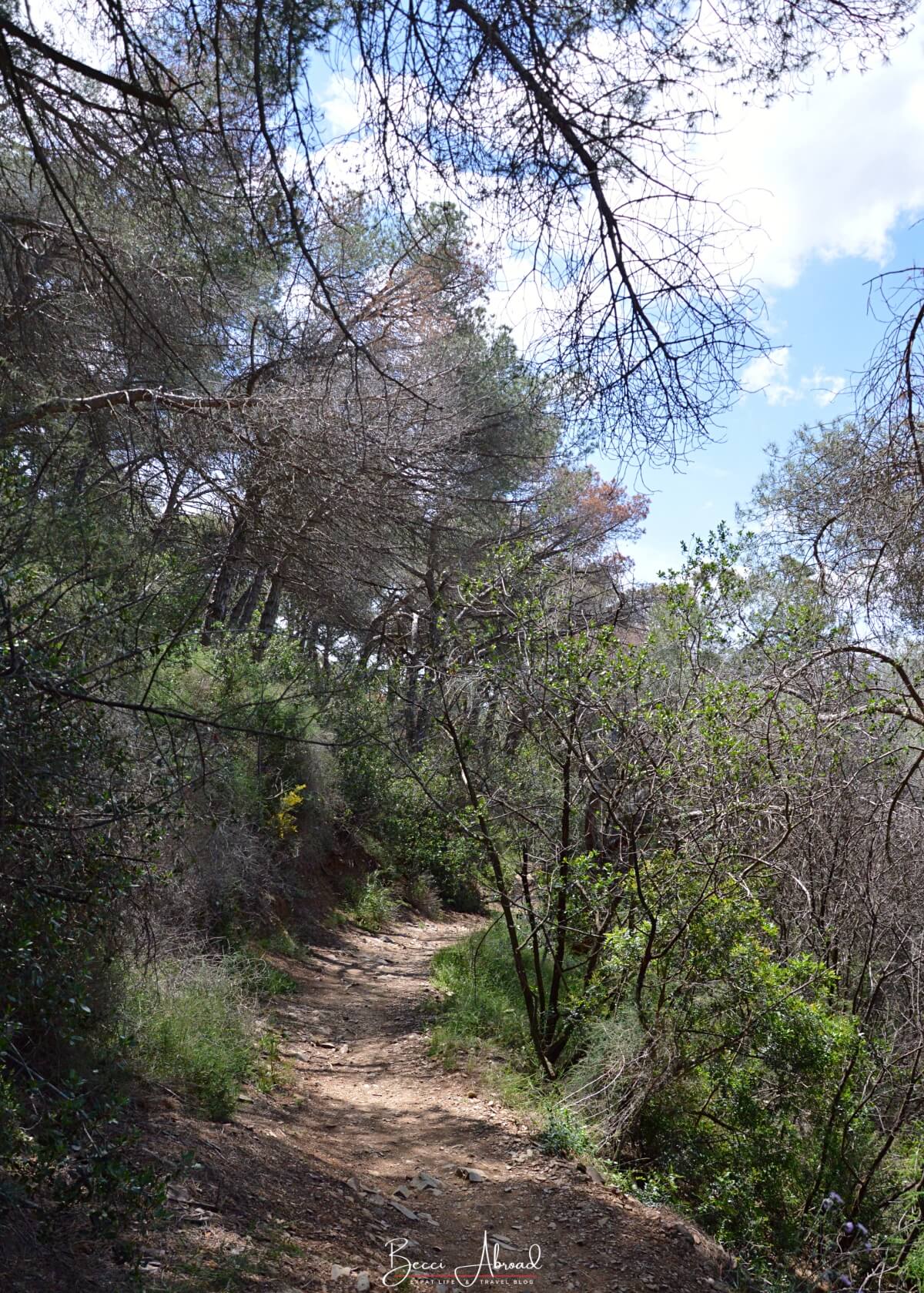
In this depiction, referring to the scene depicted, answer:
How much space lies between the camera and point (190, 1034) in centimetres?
621

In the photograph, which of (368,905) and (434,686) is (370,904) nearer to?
(368,905)

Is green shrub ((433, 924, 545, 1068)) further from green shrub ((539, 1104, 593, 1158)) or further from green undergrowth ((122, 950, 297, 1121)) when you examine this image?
green undergrowth ((122, 950, 297, 1121))

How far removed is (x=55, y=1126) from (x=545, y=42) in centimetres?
441

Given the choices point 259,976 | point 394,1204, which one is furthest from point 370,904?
point 394,1204

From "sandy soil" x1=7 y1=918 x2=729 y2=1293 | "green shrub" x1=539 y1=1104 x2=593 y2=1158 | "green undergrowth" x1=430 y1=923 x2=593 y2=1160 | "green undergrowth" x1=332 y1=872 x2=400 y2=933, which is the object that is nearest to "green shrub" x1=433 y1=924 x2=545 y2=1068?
"green undergrowth" x1=430 y1=923 x2=593 y2=1160

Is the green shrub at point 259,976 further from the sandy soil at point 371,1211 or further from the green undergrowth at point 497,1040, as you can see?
the green undergrowth at point 497,1040

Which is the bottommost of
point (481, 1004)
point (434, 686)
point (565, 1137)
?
point (565, 1137)

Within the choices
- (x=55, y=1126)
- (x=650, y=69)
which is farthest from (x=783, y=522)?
(x=55, y=1126)

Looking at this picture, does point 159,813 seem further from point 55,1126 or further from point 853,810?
point 853,810

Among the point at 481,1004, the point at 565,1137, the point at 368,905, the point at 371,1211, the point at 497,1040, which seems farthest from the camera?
the point at 368,905

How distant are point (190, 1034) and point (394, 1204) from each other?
5.43 feet

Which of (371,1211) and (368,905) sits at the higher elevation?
(368,905)

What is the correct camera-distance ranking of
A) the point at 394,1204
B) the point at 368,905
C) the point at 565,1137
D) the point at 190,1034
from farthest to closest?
the point at 368,905, the point at 565,1137, the point at 190,1034, the point at 394,1204

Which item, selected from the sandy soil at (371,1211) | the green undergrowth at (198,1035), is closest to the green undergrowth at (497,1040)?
the sandy soil at (371,1211)
